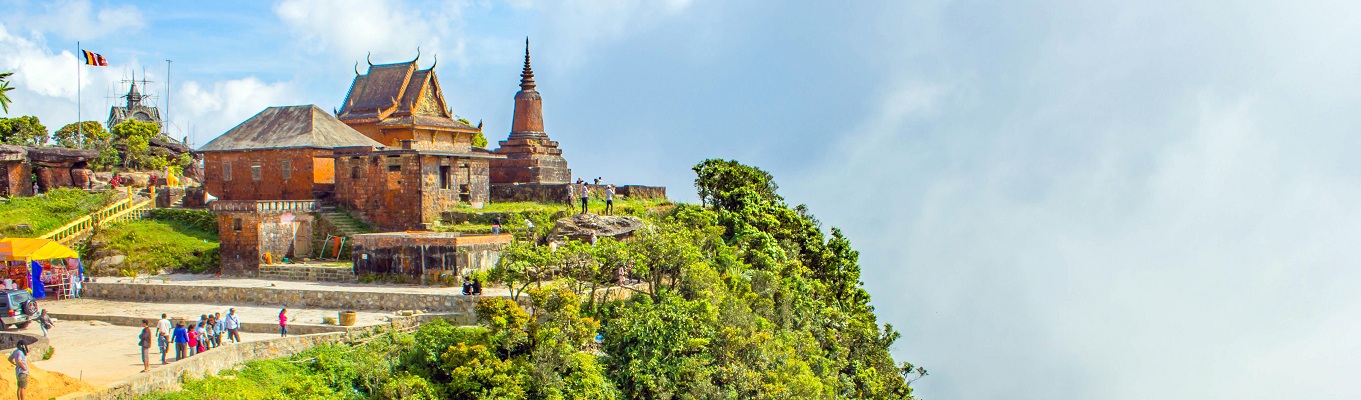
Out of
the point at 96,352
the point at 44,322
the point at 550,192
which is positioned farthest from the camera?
the point at 550,192

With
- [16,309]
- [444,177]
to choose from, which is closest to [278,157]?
[444,177]

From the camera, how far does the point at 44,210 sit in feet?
120

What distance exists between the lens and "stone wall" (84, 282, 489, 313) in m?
25.0

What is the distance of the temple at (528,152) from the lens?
43.0m

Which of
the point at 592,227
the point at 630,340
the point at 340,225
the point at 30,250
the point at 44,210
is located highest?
the point at 44,210

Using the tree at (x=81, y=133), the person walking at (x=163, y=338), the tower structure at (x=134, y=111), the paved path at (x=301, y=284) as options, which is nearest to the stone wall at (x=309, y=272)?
the paved path at (x=301, y=284)

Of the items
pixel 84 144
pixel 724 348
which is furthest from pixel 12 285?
pixel 84 144

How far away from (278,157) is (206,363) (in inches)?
715

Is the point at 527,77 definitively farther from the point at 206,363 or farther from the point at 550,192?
the point at 206,363

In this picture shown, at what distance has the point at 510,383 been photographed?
20938 mm

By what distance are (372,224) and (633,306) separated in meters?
12.6

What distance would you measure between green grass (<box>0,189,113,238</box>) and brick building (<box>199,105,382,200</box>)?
140 inches

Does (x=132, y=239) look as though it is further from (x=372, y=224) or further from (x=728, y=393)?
(x=728, y=393)

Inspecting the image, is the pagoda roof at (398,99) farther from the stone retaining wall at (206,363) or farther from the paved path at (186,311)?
the stone retaining wall at (206,363)
